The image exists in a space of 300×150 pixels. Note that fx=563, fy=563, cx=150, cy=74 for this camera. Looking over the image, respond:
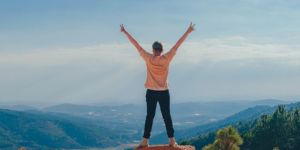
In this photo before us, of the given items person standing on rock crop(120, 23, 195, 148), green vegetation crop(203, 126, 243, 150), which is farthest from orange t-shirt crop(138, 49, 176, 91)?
green vegetation crop(203, 126, 243, 150)

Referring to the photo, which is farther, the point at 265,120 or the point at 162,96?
the point at 265,120

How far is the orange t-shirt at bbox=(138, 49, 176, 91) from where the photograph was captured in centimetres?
1526

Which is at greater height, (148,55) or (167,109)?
(148,55)

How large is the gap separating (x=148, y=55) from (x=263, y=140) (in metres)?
109

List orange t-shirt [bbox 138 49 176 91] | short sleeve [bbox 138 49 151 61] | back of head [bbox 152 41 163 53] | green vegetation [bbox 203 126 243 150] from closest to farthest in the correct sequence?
back of head [bbox 152 41 163 53], orange t-shirt [bbox 138 49 176 91], short sleeve [bbox 138 49 151 61], green vegetation [bbox 203 126 243 150]

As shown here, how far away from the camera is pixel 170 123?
1560 centimetres

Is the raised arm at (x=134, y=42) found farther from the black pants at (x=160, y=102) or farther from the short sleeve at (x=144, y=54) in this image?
the black pants at (x=160, y=102)

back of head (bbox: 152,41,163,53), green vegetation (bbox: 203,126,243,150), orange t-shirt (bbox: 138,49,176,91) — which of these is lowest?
green vegetation (bbox: 203,126,243,150)

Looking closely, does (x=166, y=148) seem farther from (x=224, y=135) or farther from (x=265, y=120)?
(x=265, y=120)

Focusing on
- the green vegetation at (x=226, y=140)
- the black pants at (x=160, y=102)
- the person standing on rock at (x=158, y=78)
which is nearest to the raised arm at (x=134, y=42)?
the person standing on rock at (x=158, y=78)

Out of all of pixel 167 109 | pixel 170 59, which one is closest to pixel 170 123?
pixel 167 109

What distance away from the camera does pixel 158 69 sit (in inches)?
605

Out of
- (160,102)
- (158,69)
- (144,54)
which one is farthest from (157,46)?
(160,102)

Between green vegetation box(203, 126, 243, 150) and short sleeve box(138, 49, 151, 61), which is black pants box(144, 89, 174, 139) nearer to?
short sleeve box(138, 49, 151, 61)
